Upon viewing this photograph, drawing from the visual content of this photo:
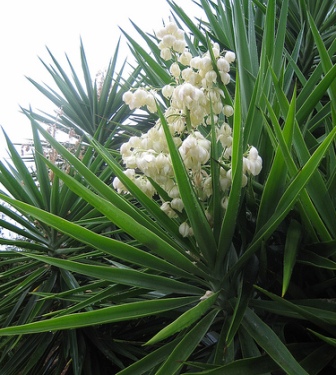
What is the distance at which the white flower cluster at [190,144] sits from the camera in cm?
90

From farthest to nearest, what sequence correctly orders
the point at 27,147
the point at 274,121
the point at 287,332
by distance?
the point at 27,147 → the point at 287,332 → the point at 274,121

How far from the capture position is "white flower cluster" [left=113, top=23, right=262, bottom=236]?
90 cm

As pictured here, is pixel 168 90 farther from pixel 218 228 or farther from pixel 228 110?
pixel 218 228

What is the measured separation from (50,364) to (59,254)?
15.6 inches

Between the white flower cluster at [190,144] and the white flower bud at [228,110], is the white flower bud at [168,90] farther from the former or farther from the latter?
the white flower bud at [228,110]

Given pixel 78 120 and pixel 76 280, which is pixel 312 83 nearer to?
pixel 76 280

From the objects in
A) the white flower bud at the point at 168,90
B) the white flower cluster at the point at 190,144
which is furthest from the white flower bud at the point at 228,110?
the white flower bud at the point at 168,90

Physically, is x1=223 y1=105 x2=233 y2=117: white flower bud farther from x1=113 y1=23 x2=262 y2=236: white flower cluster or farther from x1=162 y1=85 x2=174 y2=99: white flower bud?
x1=162 y1=85 x2=174 y2=99: white flower bud

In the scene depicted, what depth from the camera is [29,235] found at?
1.72m

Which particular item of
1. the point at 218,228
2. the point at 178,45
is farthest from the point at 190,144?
the point at 178,45

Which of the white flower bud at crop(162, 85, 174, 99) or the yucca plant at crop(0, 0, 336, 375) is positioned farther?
the white flower bud at crop(162, 85, 174, 99)

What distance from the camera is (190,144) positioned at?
2.87 feet

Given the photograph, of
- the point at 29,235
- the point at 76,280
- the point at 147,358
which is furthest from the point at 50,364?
the point at 147,358

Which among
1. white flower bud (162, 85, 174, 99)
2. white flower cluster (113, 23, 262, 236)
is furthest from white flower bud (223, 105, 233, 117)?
white flower bud (162, 85, 174, 99)
